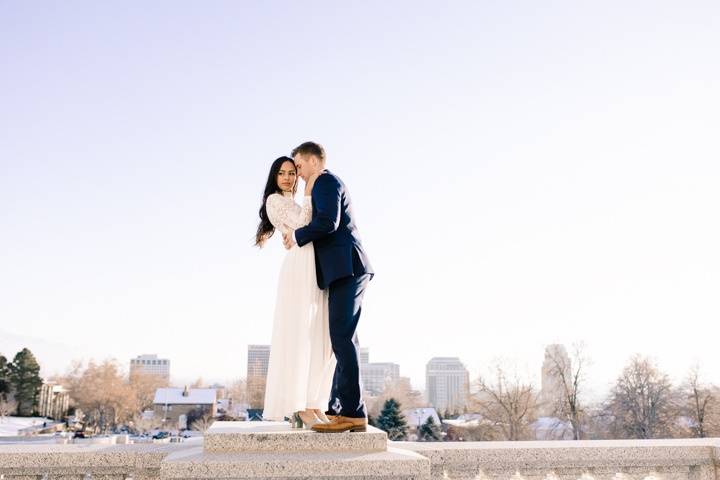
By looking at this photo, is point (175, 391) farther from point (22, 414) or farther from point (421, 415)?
point (421, 415)

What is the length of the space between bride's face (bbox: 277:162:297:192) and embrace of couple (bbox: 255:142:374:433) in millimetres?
153

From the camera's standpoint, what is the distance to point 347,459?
3752mm

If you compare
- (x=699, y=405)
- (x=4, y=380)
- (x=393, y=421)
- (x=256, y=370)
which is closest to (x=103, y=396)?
(x=4, y=380)

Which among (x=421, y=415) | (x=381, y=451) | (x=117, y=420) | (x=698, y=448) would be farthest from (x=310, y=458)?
(x=117, y=420)

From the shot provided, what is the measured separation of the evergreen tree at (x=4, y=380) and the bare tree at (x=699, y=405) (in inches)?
2693

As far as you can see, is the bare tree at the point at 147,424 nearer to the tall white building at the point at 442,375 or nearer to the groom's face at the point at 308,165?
the groom's face at the point at 308,165

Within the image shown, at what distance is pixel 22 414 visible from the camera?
73.7 meters

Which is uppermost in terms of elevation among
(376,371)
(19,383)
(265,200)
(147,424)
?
(265,200)

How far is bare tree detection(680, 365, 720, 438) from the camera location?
40.8m

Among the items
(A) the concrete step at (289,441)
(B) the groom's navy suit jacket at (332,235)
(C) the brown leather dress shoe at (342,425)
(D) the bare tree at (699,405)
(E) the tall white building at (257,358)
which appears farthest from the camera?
(E) the tall white building at (257,358)

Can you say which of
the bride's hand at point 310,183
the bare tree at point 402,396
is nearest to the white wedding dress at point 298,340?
the bride's hand at point 310,183

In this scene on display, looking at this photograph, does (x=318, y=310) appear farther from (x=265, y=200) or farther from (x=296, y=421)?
(x=265, y=200)

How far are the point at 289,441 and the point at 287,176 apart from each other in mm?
1937

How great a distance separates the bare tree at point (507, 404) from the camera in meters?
49.3
